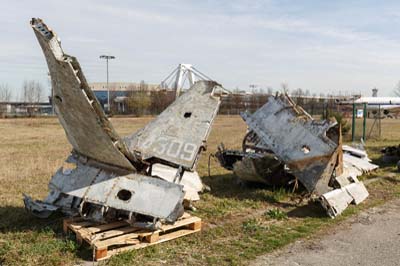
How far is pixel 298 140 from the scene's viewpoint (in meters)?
7.95

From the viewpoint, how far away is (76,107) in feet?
16.2

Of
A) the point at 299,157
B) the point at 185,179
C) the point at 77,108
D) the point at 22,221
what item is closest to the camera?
the point at 77,108

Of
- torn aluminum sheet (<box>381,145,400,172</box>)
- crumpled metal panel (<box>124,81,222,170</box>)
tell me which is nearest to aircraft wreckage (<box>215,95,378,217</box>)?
crumpled metal panel (<box>124,81,222,170</box>)

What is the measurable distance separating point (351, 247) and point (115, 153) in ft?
12.2

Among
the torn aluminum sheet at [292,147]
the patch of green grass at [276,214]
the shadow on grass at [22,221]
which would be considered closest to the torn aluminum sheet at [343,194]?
the torn aluminum sheet at [292,147]

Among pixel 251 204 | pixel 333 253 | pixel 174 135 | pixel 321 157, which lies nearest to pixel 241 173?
pixel 251 204

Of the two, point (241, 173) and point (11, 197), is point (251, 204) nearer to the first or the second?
point (241, 173)

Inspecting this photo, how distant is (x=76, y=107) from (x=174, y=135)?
2.07m

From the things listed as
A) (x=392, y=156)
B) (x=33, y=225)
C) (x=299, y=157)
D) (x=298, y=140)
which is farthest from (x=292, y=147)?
(x=392, y=156)

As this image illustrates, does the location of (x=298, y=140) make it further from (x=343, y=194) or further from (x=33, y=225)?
(x=33, y=225)

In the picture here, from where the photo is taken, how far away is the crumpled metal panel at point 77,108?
443cm

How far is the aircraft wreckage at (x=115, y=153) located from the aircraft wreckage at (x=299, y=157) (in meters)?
2.21

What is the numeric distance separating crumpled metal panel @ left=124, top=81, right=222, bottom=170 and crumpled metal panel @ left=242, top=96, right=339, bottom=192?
2163 millimetres

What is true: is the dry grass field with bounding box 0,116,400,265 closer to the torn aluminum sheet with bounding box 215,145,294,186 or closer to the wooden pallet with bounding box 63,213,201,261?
the wooden pallet with bounding box 63,213,201,261
